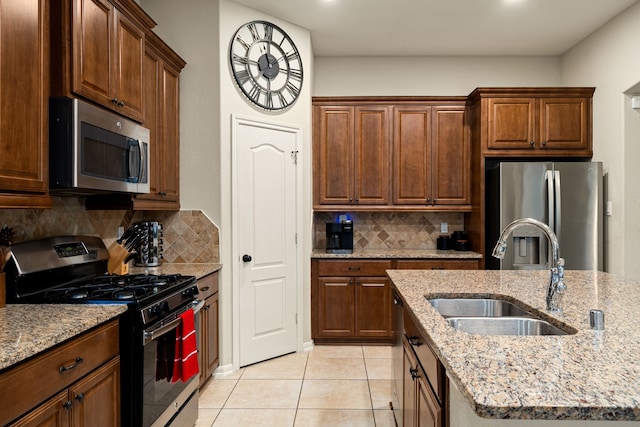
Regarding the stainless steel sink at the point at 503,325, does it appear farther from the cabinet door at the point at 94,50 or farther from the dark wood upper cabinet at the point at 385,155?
the dark wood upper cabinet at the point at 385,155

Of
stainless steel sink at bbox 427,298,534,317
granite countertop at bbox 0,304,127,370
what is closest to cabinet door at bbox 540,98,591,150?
stainless steel sink at bbox 427,298,534,317

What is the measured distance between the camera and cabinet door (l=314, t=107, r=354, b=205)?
14.6 ft

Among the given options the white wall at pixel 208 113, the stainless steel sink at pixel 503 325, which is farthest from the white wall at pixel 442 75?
the stainless steel sink at pixel 503 325

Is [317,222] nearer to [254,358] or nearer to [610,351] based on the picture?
[254,358]

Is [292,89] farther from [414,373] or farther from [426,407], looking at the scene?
[426,407]

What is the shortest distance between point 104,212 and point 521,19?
380 centimetres

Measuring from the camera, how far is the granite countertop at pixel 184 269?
3.02 metres

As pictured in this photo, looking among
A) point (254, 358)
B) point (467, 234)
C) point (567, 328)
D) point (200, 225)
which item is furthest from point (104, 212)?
point (467, 234)

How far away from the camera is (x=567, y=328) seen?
58.2 inches

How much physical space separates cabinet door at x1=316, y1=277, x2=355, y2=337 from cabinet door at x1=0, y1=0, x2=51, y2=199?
2.75m

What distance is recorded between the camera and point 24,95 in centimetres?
175

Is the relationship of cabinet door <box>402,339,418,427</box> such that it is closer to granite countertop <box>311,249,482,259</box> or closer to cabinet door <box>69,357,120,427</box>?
cabinet door <box>69,357,120,427</box>

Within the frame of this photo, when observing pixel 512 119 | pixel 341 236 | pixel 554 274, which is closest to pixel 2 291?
pixel 554 274

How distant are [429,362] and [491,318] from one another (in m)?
0.39
